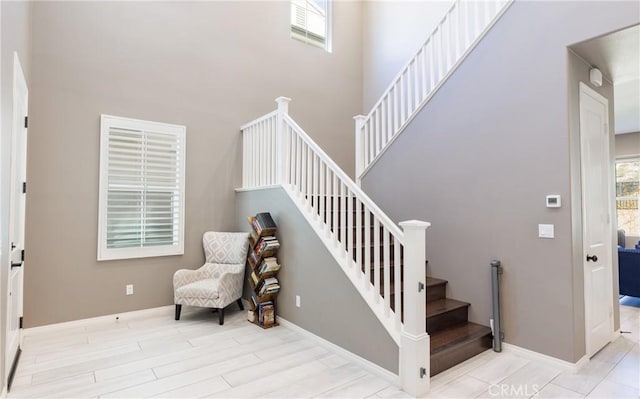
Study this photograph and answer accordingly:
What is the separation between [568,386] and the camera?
258 cm

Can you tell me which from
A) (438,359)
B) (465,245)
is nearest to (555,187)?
(465,245)

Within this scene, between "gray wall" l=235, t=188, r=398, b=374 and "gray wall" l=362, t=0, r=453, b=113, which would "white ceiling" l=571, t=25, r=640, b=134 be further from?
"gray wall" l=235, t=188, r=398, b=374

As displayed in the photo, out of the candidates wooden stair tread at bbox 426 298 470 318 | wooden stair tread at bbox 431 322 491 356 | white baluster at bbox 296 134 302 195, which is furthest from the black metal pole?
white baluster at bbox 296 134 302 195

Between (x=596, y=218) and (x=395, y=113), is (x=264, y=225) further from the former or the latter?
(x=596, y=218)

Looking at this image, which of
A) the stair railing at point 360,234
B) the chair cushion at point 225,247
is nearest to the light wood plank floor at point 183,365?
the stair railing at point 360,234

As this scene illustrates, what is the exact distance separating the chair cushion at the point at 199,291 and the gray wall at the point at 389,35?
172 inches

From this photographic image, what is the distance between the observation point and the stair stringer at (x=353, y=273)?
2.70 m

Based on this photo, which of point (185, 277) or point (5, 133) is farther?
point (185, 277)

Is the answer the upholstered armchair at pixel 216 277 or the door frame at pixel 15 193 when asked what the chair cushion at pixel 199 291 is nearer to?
the upholstered armchair at pixel 216 277

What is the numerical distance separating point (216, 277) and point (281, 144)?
1.88 m

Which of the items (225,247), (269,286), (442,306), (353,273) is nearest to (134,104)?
(225,247)

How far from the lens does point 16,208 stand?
2900mm

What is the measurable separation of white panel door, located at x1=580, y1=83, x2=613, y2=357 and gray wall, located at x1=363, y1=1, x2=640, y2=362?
0.81ft

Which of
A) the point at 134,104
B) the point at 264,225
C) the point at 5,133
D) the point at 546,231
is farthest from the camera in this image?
the point at 134,104
